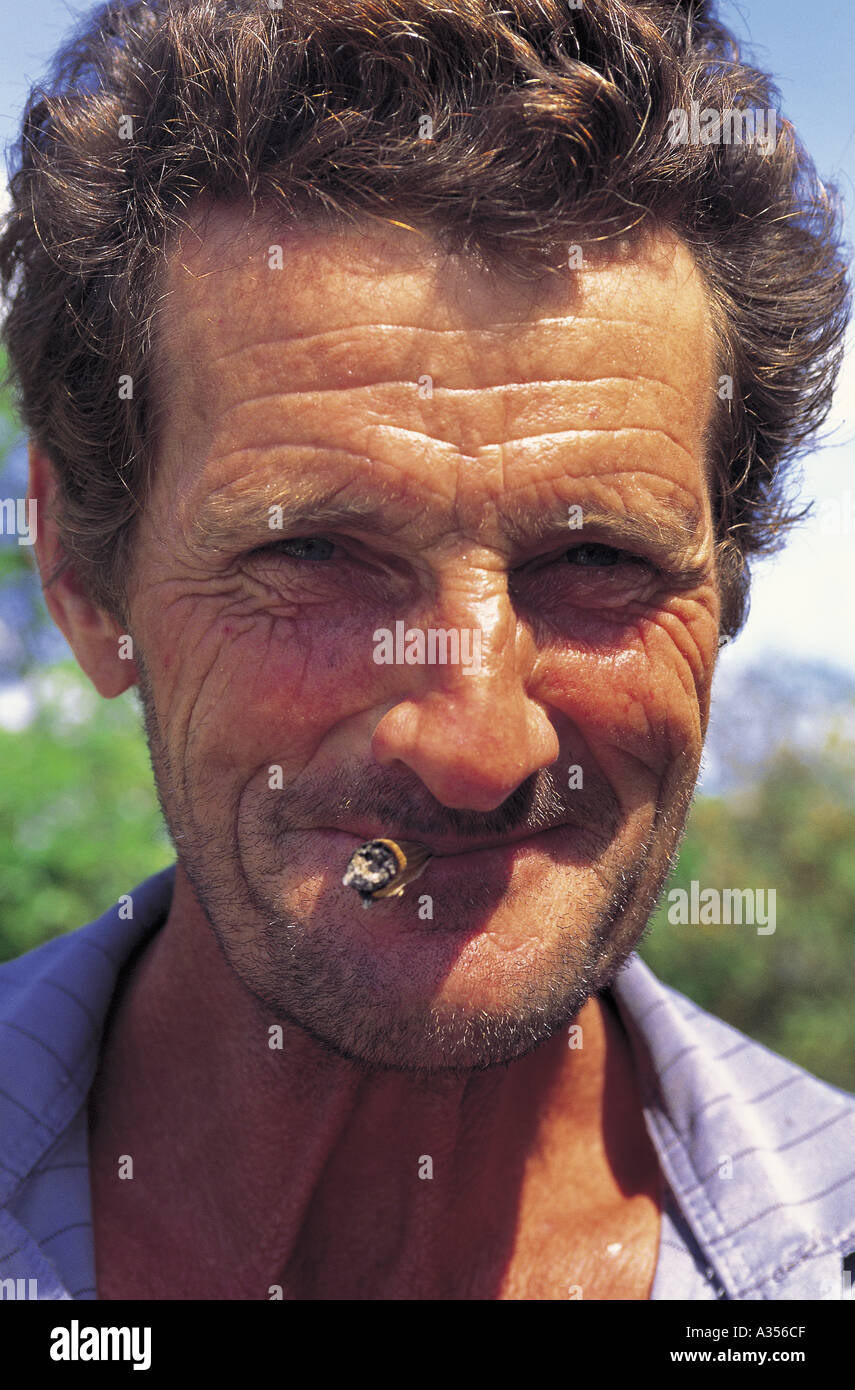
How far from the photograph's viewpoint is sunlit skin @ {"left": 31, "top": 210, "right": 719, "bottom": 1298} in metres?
2.32

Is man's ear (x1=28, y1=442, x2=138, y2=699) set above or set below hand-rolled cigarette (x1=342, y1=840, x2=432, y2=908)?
above

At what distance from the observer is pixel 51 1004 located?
3.06 metres

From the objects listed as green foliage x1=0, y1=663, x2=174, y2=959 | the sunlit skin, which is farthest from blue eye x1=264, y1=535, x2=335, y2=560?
green foliage x1=0, y1=663, x2=174, y2=959

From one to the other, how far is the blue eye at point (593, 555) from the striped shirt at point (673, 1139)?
1.14m

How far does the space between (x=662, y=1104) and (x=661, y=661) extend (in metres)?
1.28

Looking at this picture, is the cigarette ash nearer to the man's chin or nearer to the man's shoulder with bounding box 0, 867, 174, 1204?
the man's chin

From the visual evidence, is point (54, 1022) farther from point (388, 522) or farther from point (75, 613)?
point (388, 522)

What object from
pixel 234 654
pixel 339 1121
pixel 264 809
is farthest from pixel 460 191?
pixel 339 1121

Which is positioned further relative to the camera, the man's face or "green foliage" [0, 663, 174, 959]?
"green foliage" [0, 663, 174, 959]

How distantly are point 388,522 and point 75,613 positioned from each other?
1305mm

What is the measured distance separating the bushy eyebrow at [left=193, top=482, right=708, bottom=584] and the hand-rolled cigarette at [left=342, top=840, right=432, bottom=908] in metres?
0.62

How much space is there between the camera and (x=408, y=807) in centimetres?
238
